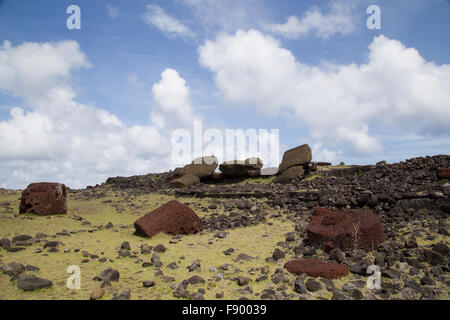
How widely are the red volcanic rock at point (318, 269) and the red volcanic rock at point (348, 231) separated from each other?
98cm

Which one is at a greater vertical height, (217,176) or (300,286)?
(217,176)

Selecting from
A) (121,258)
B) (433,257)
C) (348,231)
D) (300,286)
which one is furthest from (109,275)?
(433,257)

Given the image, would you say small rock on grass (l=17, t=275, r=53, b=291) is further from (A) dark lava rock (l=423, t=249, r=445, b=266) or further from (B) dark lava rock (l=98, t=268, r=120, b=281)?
(A) dark lava rock (l=423, t=249, r=445, b=266)

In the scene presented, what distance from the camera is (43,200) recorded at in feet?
31.6

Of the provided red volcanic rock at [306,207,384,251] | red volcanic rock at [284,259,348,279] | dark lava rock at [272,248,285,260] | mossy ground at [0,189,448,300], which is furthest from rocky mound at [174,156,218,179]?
red volcanic rock at [284,259,348,279]

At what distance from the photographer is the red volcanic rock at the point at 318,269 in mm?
4363

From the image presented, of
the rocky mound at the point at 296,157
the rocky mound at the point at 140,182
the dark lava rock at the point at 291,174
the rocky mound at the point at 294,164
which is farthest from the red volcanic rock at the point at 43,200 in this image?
the rocky mound at the point at 296,157

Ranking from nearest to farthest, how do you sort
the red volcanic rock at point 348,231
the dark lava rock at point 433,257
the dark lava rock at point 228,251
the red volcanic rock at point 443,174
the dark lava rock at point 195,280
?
the dark lava rock at point 195,280 < the dark lava rock at point 433,257 < the red volcanic rock at point 348,231 < the dark lava rock at point 228,251 < the red volcanic rock at point 443,174

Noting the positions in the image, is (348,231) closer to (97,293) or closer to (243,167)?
(97,293)

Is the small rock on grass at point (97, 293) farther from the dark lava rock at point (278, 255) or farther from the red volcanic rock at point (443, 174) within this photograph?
the red volcanic rock at point (443, 174)

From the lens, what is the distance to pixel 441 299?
3852mm

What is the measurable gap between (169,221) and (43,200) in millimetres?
4908
